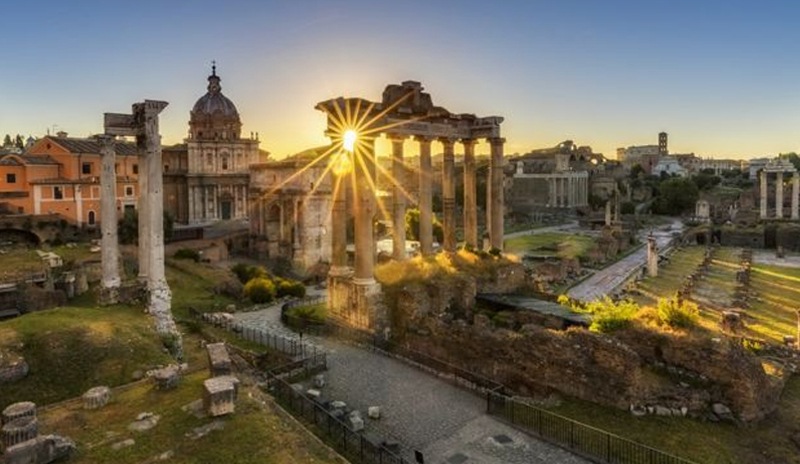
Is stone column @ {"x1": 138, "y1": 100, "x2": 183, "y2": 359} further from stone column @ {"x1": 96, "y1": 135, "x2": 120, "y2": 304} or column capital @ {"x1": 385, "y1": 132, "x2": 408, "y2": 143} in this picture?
column capital @ {"x1": 385, "y1": 132, "x2": 408, "y2": 143}

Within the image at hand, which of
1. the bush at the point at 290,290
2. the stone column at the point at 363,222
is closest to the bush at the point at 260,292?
the bush at the point at 290,290

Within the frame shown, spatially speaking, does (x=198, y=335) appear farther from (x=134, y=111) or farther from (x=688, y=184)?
(x=688, y=184)

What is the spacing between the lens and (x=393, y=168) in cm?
2355

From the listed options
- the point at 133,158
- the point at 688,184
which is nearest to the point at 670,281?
the point at 133,158

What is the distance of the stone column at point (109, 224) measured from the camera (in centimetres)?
2050

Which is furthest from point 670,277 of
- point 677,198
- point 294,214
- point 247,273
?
point 677,198

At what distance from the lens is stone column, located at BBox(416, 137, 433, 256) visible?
76.3 ft

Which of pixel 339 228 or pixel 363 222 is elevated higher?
pixel 363 222

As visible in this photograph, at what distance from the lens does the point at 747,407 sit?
513 inches

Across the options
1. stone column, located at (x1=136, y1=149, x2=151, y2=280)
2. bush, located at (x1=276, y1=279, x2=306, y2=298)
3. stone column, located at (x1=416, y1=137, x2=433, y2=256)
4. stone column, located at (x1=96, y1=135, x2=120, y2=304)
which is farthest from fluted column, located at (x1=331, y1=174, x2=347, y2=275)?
bush, located at (x1=276, y1=279, x2=306, y2=298)

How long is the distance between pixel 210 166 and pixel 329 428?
162 feet

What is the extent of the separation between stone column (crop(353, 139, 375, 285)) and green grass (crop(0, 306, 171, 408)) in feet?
23.3

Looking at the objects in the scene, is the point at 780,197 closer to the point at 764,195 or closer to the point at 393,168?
the point at 764,195

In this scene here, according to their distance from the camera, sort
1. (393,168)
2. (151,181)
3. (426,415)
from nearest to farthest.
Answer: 1. (426,415)
2. (151,181)
3. (393,168)
